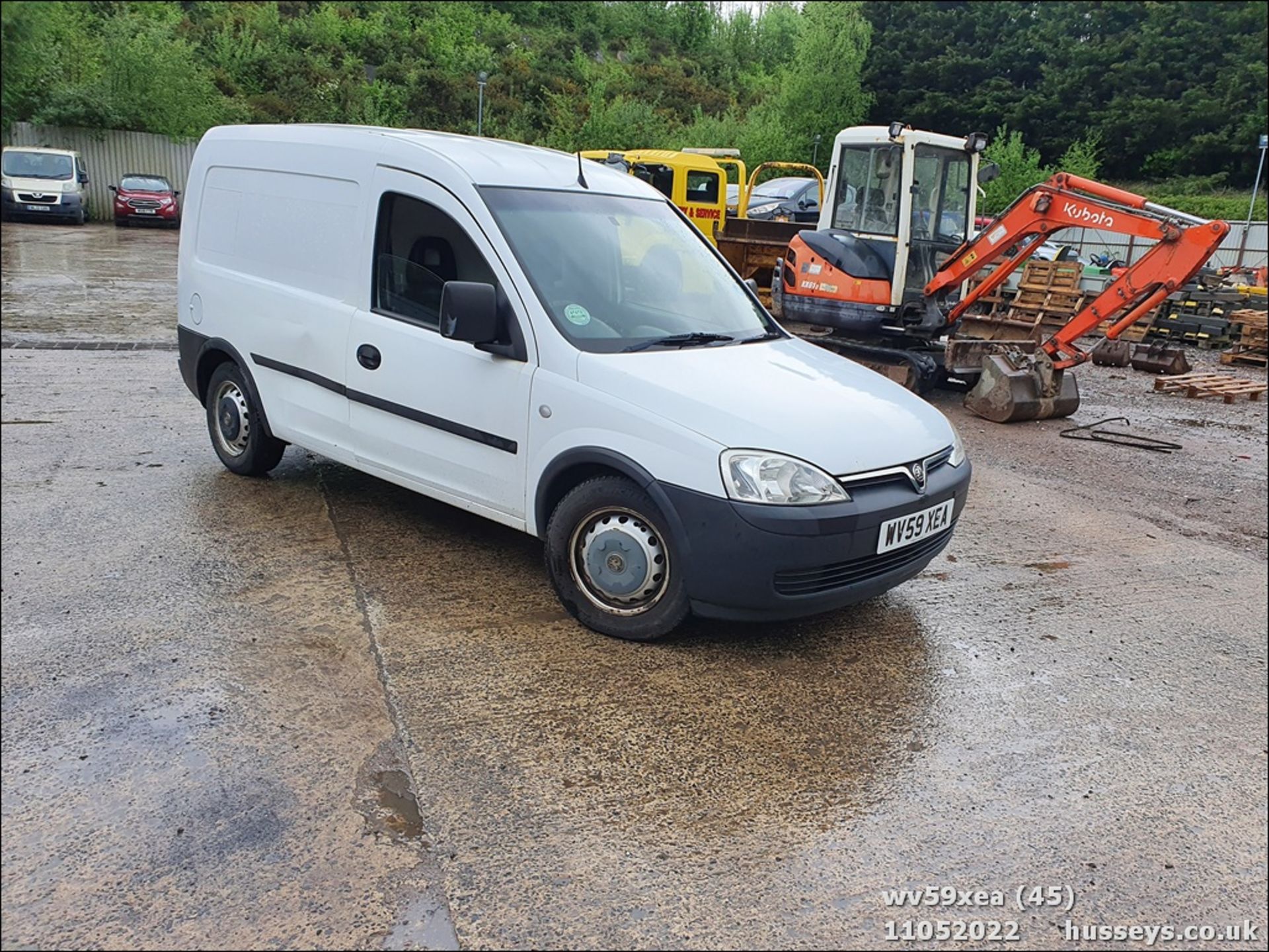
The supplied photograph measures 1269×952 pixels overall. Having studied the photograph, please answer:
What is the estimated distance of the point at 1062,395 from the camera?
10234 millimetres

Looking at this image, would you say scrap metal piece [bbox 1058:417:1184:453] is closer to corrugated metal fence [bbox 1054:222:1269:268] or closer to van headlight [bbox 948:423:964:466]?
van headlight [bbox 948:423:964:466]

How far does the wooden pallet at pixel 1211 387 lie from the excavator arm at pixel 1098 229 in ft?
6.10

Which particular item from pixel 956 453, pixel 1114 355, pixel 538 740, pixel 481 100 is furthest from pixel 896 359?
pixel 481 100

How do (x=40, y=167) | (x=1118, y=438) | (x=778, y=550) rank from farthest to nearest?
(x=40, y=167) < (x=1118, y=438) < (x=778, y=550)

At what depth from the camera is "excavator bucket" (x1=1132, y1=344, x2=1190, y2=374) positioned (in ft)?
45.6

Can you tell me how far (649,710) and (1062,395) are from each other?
315 inches

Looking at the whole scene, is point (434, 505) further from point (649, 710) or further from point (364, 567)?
point (649, 710)

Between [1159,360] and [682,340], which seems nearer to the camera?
[682,340]

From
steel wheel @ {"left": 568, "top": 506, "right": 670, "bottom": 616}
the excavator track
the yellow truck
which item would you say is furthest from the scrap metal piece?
the yellow truck

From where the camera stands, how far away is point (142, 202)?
91.0 feet

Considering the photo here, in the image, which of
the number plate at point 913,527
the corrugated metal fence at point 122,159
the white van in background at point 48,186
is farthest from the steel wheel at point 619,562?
the corrugated metal fence at point 122,159

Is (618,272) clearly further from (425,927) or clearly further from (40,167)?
(40,167)

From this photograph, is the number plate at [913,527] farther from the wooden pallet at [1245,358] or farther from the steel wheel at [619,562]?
the wooden pallet at [1245,358]

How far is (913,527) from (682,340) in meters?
1.39
